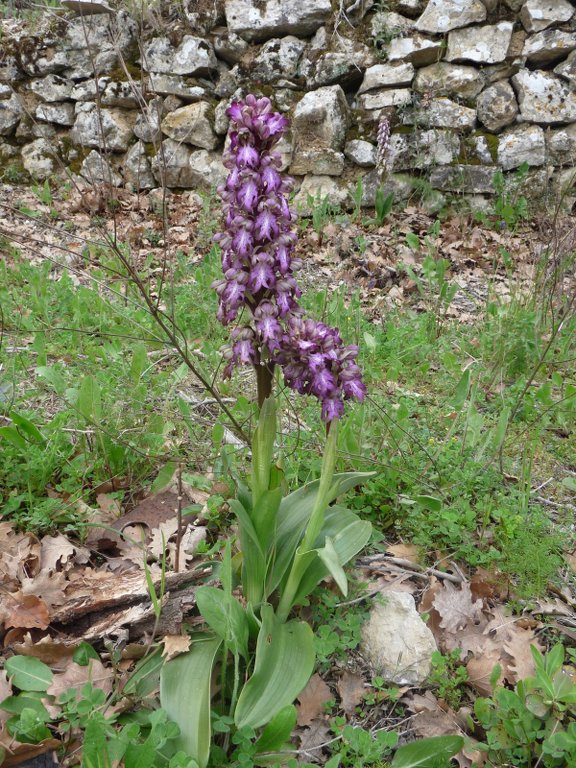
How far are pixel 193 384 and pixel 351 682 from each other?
6.55ft

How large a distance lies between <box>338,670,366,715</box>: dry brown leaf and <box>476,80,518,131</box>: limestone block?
230 inches

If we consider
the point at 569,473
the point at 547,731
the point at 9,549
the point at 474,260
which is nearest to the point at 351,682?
the point at 547,731

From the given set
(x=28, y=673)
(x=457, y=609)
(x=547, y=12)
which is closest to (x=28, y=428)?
(x=28, y=673)

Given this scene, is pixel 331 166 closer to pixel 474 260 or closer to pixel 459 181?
pixel 459 181

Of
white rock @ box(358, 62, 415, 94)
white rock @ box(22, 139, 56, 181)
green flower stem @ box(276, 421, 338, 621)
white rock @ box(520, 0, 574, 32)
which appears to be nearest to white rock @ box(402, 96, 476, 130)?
white rock @ box(358, 62, 415, 94)

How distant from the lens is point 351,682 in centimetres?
183

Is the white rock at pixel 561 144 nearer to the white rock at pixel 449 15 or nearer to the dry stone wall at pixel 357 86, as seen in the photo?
the dry stone wall at pixel 357 86

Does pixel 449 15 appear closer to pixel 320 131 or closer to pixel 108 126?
pixel 320 131

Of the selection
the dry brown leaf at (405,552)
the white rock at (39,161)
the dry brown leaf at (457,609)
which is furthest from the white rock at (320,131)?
the dry brown leaf at (457,609)

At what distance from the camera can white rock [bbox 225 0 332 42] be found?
241 inches

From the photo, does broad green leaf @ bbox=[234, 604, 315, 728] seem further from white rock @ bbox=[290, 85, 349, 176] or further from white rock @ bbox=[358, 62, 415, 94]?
white rock @ bbox=[358, 62, 415, 94]

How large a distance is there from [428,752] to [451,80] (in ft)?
20.5

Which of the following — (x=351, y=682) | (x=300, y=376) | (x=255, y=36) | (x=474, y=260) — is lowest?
(x=351, y=682)

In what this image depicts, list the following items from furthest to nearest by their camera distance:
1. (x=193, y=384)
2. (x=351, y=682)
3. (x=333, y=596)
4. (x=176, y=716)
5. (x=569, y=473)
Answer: (x=193, y=384) < (x=569, y=473) < (x=333, y=596) < (x=351, y=682) < (x=176, y=716)
